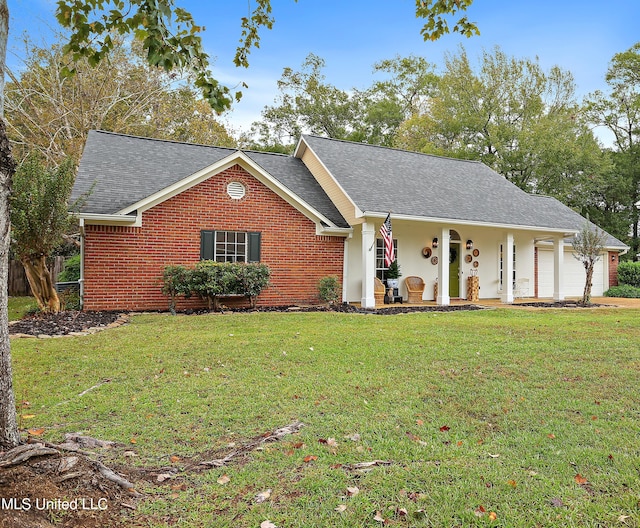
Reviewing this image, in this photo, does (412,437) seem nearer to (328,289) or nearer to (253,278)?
(253,278)

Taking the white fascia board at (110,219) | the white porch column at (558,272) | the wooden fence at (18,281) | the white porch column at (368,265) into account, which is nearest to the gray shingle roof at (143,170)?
the white fascia board at (110,219)

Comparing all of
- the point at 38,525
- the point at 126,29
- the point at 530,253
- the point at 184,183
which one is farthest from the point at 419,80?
the point at 38,525

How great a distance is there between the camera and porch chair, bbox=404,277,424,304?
15039mm


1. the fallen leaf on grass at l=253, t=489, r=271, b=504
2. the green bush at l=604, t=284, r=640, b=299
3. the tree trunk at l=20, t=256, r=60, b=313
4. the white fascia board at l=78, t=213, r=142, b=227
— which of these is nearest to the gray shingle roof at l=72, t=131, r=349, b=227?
the white fascia board at l=78, t=213, r=142, b=227

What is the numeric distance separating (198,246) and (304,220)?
10.6ft

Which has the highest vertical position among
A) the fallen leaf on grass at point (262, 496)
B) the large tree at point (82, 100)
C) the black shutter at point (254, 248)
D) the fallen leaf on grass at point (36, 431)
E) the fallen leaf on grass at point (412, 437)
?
the large tree at point (82, 100)

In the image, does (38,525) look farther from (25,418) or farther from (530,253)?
(530,253)

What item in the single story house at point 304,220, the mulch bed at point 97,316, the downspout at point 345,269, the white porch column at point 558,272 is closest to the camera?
the mulch bed at point 97,316

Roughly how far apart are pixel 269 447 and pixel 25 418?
7.60ft

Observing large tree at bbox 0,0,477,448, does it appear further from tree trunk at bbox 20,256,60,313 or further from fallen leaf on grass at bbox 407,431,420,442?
tree trunk at bbox 20,256,60,313

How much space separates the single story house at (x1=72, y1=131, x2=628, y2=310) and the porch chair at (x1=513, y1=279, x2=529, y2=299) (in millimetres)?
51

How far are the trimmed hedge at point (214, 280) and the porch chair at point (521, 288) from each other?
35.5 ft

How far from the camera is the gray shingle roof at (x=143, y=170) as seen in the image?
38.4 ft

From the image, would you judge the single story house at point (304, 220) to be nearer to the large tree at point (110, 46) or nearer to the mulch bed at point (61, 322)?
the mulch bed at point (61, 322)
